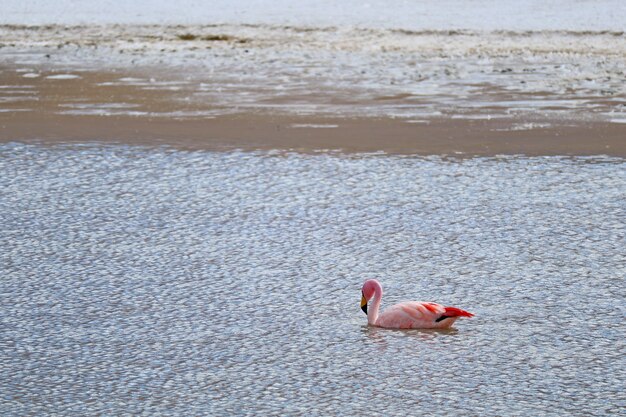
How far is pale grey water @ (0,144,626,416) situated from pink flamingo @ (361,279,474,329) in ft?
0.19

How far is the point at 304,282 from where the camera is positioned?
607 centimetres

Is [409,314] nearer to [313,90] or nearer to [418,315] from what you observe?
[418,315]

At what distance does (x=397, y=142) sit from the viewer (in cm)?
982

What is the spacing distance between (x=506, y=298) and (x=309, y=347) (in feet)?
3.59

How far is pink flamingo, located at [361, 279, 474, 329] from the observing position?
5344mm

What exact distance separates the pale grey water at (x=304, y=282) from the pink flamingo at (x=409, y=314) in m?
0.06

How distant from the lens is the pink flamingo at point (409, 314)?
5.34 m

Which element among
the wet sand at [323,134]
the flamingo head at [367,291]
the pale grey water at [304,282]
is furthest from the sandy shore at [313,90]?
the flamingo head at [367,291]

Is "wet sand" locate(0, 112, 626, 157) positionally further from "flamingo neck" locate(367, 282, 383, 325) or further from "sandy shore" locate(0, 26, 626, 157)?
"flamingo neck" locate(367, 282, 383, 325)

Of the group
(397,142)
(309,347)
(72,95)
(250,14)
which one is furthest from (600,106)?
(250,14)

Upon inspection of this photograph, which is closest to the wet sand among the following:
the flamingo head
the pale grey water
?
the pale grey water

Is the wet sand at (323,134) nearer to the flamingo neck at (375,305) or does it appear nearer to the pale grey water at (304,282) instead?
the pale grey water at (304,282)

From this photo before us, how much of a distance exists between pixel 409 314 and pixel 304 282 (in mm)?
814

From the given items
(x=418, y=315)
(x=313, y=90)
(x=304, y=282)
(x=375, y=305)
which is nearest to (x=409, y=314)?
(x=418, y=315)
